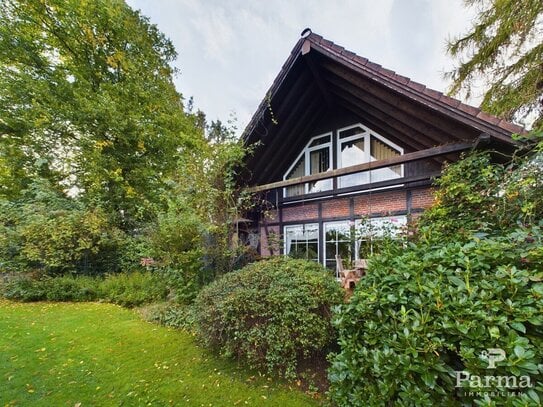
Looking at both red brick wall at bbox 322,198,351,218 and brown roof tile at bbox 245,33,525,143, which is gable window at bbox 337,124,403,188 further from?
brown roof tile at bbox 245,33,525,143

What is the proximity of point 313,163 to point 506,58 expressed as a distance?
6.16 m

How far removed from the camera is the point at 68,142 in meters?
11.4

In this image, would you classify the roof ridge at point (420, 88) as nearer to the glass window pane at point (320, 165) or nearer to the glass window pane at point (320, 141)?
the glass window pane at point (320, 141)

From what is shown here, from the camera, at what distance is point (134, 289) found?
7.88 metres

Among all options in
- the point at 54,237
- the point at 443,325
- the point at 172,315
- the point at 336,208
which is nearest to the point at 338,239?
the point at 336,208

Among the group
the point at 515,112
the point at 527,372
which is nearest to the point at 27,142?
the point at 527,372

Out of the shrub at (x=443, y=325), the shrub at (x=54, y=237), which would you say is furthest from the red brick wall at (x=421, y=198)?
the shrub at (x=54, y=237)

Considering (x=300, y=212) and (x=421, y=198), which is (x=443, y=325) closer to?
(x=421, y=198)

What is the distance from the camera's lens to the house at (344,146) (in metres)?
4.43

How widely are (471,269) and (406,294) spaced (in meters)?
0.54

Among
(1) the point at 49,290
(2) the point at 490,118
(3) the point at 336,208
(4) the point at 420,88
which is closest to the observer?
(2) the point at 490,118

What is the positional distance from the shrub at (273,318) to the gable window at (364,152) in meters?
3.50

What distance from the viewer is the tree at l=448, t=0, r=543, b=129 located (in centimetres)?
627

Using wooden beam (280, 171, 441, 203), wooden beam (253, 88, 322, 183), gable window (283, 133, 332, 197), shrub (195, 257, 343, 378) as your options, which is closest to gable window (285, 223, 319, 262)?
wooden beam (280, 171, 441, 203)
